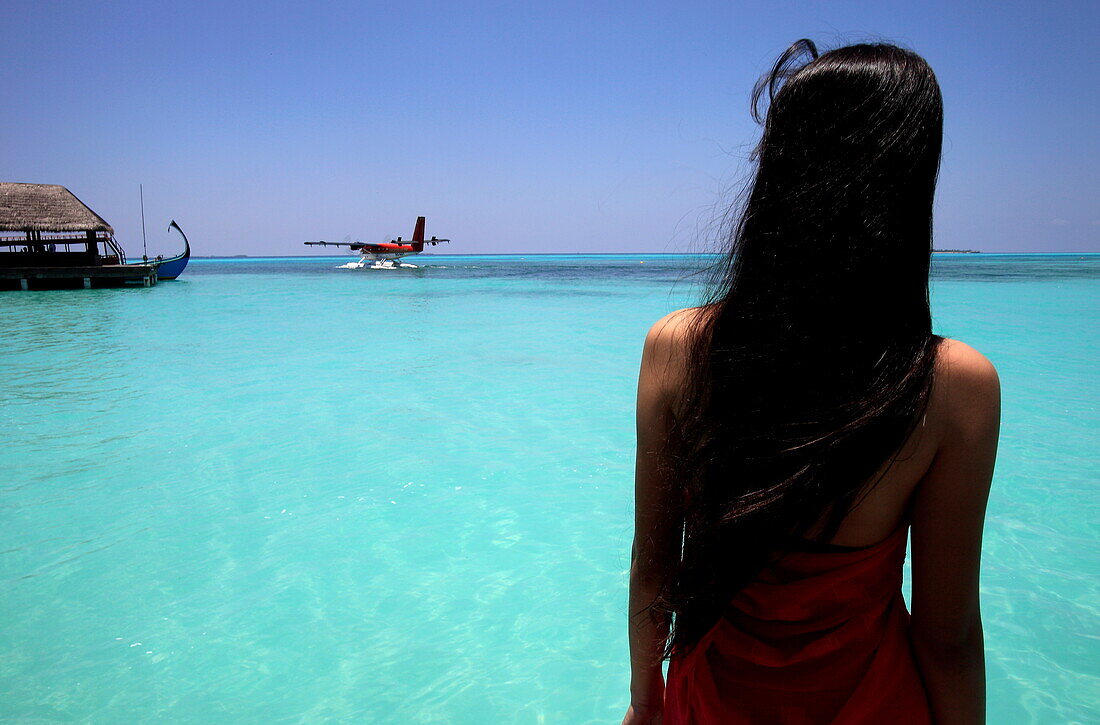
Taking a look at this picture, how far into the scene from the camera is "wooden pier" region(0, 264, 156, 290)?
2488 cm

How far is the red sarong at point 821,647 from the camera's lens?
0.83 meters

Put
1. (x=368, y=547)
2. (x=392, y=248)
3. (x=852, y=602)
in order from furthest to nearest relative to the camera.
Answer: (x=392, y=248) < (x=368, y=547) < (x=852, y=602)

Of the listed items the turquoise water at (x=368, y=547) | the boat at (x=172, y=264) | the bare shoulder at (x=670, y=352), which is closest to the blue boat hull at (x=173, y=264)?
the boat at (x=172, y=264)

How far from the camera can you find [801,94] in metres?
0.79

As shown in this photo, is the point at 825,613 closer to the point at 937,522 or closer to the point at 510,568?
the point at 937,522

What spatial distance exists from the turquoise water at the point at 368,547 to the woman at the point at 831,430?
30cm

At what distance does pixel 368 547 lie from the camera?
3650mm

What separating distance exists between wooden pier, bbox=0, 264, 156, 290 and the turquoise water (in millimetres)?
21499

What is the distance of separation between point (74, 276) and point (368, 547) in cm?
2926

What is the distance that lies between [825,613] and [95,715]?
2828 mm

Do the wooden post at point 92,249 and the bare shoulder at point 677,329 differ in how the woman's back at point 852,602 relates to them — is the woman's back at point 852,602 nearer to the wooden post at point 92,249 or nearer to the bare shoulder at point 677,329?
the bare shoulder at point 677,329

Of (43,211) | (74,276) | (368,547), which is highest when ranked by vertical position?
(43,211)

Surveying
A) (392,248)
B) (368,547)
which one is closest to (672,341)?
(368,547)

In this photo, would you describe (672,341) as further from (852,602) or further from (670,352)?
(852,602)
